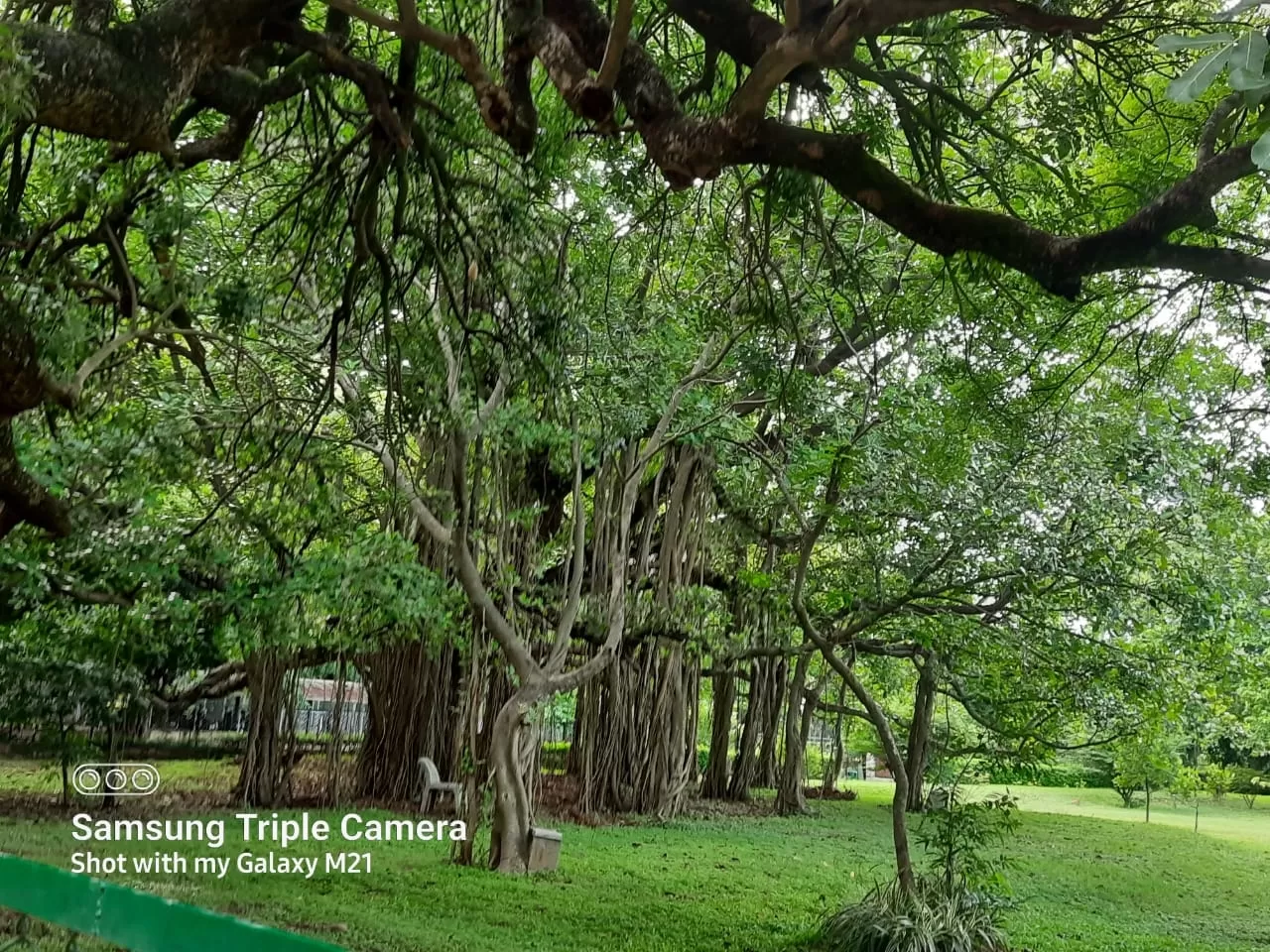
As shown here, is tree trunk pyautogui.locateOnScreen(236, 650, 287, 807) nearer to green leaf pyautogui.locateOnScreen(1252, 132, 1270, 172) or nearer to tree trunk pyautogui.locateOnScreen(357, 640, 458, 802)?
tree trunk pyautogui.locateOnScreen(357, 640, 458, 802)

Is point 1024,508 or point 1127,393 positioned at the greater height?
point 1127,393

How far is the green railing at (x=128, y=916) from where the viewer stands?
1.58 meters

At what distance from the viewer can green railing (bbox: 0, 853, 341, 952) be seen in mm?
1583

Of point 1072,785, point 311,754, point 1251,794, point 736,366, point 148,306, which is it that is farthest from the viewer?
point 1072,785

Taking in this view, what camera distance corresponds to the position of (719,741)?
12.4 m

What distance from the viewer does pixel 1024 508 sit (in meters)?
5.11

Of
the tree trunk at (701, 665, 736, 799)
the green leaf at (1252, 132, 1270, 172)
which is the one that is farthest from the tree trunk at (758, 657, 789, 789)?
the green leaf at (1252, 132, 1270, 172)

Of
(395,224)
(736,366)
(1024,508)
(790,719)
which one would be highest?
(736,366)

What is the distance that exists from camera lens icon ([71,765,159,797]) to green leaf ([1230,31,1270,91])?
8.04 metres

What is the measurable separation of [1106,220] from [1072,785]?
2035cm

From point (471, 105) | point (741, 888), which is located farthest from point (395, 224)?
point (741, 888)

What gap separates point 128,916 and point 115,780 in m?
6.50

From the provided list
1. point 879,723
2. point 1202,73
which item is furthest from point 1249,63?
point 879,723

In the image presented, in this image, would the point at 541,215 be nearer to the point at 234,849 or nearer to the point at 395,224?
→ the point at 395,224
